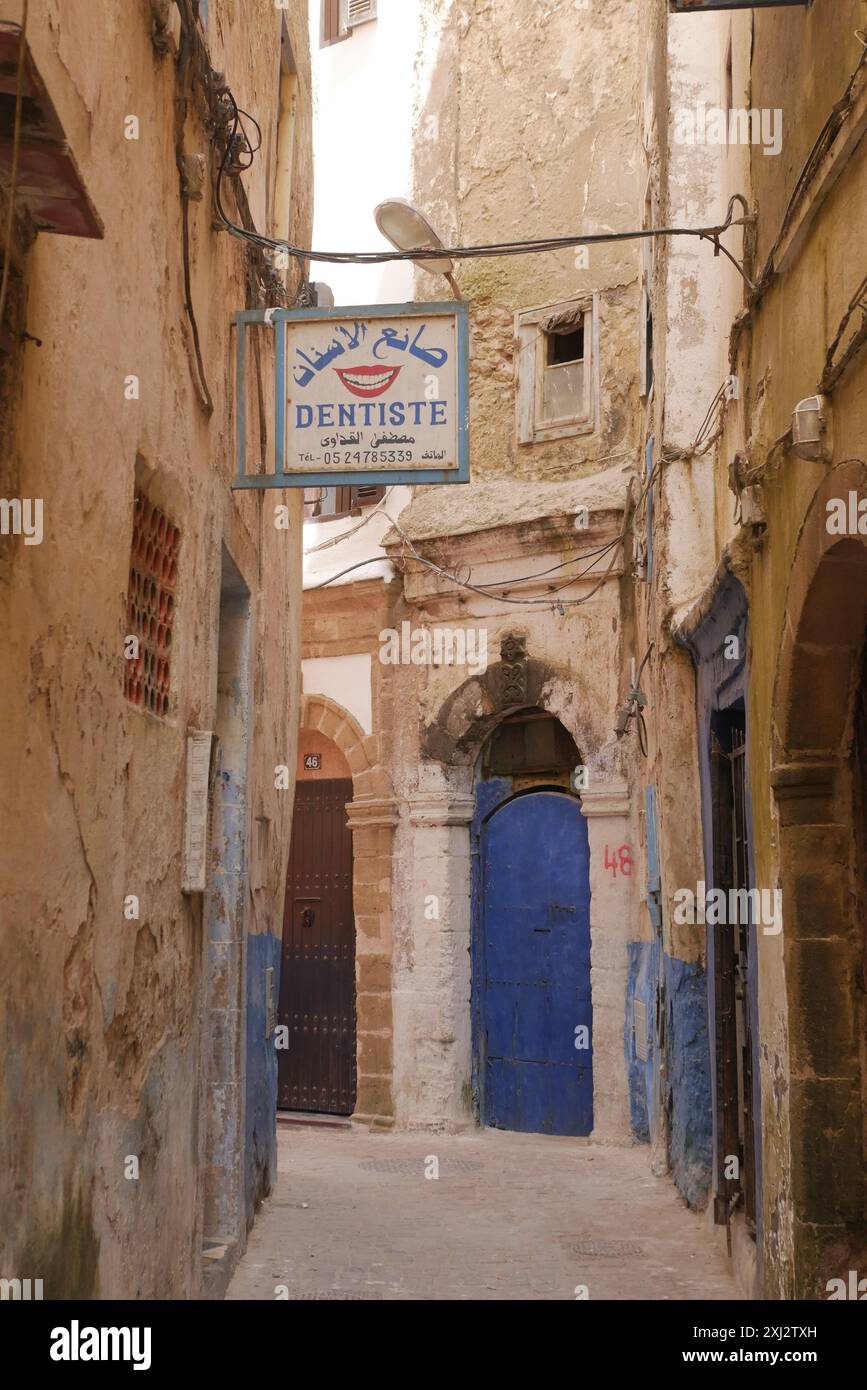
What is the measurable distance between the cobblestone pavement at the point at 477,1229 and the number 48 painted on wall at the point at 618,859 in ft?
6.49

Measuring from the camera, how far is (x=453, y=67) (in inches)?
512

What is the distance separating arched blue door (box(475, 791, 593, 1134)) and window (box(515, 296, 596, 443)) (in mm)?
2972

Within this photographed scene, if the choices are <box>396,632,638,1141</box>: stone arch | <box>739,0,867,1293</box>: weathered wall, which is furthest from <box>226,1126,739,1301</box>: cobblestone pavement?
<box>739,0,867,1293</box>: weathered wall

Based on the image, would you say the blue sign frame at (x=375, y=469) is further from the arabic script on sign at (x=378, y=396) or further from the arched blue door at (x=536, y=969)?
the arched blue door at (x=536, y=969)

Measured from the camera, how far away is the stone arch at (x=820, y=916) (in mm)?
4816

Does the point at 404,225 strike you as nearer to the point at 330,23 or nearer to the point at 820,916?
the point at 820,916

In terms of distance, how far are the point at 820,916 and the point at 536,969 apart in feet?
22.6

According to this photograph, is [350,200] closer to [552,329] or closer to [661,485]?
[552,329]

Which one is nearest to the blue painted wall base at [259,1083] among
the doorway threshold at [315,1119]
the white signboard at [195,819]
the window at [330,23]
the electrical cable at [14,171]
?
the white signboard at [195,819]

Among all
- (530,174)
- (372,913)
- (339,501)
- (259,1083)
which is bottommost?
(259,1083)

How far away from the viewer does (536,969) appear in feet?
38.3

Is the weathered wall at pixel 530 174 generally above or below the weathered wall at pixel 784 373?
above

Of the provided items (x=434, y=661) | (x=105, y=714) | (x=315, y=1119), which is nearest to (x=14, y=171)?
(x=105, y=714)

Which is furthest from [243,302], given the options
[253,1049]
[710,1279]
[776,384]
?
[710,1279]
